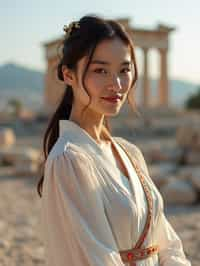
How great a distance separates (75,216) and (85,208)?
0.05 m

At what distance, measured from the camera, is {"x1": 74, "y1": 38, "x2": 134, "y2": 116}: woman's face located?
239cm

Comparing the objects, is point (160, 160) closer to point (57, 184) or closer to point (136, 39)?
point (57, 184)

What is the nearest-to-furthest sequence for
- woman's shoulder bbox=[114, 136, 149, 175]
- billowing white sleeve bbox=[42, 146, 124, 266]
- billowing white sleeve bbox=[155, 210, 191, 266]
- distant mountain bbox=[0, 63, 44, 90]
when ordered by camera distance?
1. billowing white sleeve bbox=[42, 146, 124, 266]
2. billowing white sleeve bbox=[155, 210, 191, 266]
3. woman's shoulder bbox=[114, 136, 149, 175]
4. distant mountain bbox=[0, 63, 44, 90]

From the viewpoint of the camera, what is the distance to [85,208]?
2180 mm

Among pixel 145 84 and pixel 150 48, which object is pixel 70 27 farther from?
pixel 150 48

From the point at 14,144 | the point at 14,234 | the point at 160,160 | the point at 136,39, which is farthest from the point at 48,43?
the point at 14,234

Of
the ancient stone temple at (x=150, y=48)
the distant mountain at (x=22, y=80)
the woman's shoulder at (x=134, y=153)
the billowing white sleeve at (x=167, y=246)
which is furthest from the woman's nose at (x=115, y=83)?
the distant mountain at (x=22, y=80)

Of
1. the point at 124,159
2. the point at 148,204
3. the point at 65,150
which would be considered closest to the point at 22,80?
the point at 124,159

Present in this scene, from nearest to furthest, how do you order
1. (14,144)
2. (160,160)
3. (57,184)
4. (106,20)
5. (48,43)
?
(57,184) < (106,20) < (160,160) < (14,144) < (48,43)

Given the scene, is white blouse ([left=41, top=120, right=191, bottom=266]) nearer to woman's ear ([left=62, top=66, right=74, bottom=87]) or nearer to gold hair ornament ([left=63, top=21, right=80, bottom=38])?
woman's ear ([left=62, top=66, right=74, bottom=87])

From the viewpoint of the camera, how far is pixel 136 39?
45.1 metres

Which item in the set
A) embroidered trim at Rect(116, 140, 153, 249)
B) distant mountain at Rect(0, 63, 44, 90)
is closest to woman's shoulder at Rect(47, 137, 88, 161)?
embroidered trim at Rect(116, 140, 153, 249)

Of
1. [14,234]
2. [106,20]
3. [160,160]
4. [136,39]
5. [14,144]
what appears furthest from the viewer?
[136,39]

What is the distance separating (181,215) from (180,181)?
5.21 ft
